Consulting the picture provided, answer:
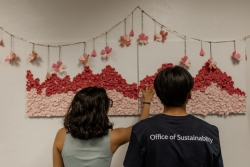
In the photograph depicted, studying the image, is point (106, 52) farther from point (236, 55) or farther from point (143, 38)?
point (236, 55)

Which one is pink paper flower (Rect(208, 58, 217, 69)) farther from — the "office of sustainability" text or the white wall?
the "office of sustainability" text

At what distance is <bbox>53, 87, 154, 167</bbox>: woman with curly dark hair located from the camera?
103 centimetres

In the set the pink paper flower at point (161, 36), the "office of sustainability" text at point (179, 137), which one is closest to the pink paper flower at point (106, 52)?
the pink paper flower at point (161, 36)

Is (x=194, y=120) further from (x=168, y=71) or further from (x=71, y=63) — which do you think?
(x=71, y=63)

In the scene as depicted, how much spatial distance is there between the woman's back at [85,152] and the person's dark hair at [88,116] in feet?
0.10

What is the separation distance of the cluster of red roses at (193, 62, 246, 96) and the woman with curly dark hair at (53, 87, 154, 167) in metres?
0.62

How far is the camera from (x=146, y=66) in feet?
4.64

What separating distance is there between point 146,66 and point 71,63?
45 centimetres

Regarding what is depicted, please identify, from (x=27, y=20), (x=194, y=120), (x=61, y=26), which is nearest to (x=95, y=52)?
(x=61, y=26)

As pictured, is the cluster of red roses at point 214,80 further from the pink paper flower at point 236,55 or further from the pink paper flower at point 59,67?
the pink paper flower at point 59,67

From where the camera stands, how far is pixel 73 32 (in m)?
1.45

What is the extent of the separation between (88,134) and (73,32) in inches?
27.2

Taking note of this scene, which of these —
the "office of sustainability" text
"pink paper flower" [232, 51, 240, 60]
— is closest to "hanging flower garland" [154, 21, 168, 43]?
"pink paper flower" [232, 51, 240, 60]

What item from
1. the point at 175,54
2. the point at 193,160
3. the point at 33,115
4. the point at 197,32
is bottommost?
the point at 193,160
